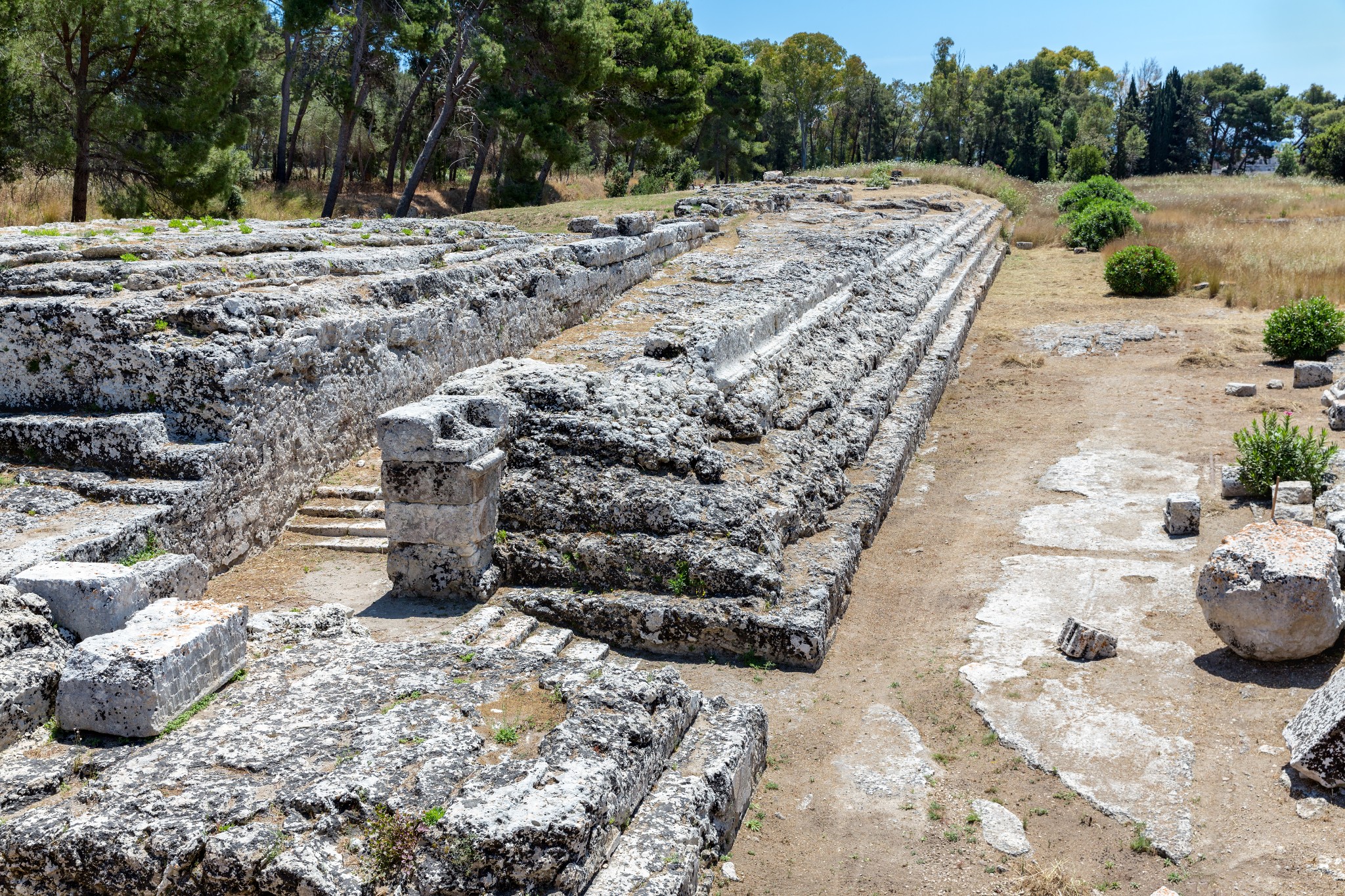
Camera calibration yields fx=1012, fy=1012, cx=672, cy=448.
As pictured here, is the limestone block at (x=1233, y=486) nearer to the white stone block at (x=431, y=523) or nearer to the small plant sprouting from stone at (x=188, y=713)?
the white stone block at (x=431, y=523)

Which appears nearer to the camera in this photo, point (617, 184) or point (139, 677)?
point (139, 677)

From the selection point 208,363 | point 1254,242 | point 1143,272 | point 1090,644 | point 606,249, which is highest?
point 1254,242

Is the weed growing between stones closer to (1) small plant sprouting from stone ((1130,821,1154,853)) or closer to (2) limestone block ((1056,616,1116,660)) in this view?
(1) small plant sprouting from stone ((1130,821,1154,853))

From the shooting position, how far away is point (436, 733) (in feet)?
12.1

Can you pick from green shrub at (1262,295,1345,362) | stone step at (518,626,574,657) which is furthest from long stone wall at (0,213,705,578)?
green shrub at (1262,295,1345,362)

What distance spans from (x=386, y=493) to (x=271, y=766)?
2.40m

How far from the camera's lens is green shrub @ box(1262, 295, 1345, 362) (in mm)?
12023

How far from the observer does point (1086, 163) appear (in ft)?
156

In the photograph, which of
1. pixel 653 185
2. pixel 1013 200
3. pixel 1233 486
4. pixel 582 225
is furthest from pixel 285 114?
A: pixel 1233 486

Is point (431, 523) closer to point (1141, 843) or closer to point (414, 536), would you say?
point (414, 536)

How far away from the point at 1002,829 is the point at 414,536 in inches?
133

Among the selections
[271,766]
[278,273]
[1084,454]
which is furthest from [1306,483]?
[278,273]

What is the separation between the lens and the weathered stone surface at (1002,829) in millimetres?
4141

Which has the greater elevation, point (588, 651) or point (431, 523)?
point (431, 523)
